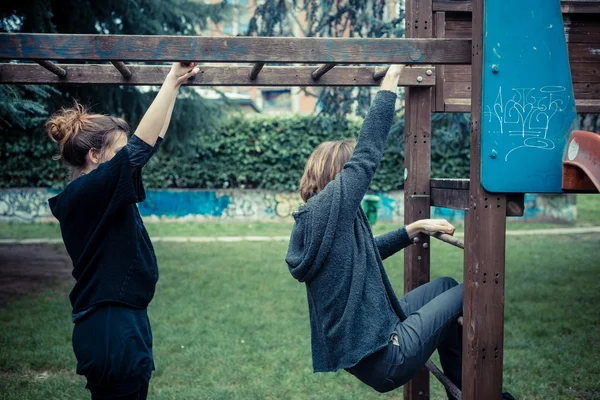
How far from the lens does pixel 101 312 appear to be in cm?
247

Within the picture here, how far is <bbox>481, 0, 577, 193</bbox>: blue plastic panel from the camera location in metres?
2.68

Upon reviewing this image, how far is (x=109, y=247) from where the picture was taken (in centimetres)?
248

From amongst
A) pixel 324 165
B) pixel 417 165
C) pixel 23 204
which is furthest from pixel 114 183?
pixel 23 204

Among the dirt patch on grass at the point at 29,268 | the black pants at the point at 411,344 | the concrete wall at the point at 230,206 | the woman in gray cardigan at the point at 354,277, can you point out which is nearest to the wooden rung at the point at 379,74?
the woman in gray cardigan at the point at 354,277

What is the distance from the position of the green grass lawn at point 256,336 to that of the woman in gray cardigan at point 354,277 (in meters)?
1.93

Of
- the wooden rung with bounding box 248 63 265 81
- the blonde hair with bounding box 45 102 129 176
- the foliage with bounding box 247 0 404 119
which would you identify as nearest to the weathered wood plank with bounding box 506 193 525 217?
the wooden rung with bounding box 248 63 265 81

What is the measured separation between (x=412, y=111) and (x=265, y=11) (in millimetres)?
8765

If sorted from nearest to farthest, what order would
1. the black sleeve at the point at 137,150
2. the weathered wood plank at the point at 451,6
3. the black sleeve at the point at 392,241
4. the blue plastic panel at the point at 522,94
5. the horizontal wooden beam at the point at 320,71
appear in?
the black sleeve at the point at 137,150
the blue plastic panel at the point at 522,94
the horizontal wooden beam at the point at 320,71
the black sleeve at the point at 392,241
the weathered wood plank at the point at 451,6

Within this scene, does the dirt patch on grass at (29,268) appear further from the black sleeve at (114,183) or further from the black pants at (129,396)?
the black sleeve at (114,183)

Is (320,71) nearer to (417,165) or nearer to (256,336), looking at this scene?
(417,165)

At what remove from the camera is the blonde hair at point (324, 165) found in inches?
114

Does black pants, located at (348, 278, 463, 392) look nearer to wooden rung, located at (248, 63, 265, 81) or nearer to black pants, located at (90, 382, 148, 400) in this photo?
black pants, located at (90, 382, 148, 400)

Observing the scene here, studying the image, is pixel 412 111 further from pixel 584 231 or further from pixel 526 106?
pixel 584 231

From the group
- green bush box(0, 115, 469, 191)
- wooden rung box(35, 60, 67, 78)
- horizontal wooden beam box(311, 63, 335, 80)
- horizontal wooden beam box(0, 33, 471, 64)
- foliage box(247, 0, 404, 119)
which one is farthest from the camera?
green bush box(0, 115, 469, 191)
